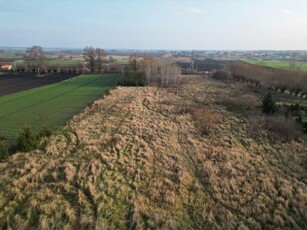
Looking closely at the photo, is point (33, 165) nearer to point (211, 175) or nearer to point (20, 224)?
point (20, 224)

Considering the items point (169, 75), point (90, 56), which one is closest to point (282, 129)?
point (169, 75)

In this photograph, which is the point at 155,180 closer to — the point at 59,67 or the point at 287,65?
the point at 59,67

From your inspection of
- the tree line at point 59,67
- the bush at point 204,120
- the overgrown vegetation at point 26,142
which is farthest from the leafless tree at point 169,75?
the overgrown vegetation at point 26,142

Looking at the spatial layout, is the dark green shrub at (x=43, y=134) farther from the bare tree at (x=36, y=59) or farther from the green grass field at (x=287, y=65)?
the bare tree at (x=36, y=59)

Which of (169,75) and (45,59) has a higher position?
(45,59)

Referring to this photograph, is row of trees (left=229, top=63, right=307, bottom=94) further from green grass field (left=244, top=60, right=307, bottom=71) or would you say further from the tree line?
the tree line

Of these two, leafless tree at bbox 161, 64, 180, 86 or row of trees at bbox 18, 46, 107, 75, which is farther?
row of trees at bbox 18, 46, 107, 75

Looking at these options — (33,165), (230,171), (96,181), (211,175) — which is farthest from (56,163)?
(230,171)

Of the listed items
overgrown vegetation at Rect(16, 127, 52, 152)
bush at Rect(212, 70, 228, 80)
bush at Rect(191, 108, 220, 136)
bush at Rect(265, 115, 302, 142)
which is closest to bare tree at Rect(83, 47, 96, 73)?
bush at Rect(212, 70, 228, 80)
